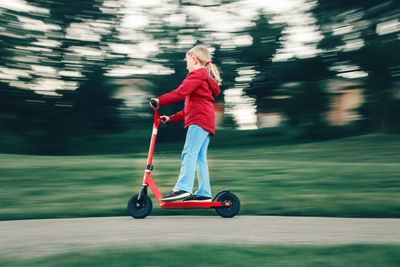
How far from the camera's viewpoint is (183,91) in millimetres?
4590

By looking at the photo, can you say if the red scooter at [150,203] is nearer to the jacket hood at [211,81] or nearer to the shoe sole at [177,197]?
the shoe sole at [177,197]

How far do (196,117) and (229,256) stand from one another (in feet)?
6.35

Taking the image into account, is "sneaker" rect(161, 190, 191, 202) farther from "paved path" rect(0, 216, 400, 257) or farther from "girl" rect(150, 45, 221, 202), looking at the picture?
"paved path" rect(0, 216, 400, 257)

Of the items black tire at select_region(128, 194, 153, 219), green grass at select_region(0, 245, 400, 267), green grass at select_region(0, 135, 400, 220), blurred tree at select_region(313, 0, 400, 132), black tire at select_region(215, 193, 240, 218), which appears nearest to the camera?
green grass at select_region(0, 245, 400, 267)

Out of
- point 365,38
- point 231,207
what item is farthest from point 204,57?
point 365,38

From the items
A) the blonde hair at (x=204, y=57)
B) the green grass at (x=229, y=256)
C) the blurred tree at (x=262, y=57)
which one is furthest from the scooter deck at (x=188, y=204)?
the blurred tree at (x=262, y=57)

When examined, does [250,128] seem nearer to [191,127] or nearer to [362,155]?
[362,155]

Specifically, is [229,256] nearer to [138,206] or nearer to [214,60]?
[138,206]

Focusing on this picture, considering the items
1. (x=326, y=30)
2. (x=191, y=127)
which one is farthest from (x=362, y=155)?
(x=191, y=127)

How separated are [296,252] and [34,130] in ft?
62.6

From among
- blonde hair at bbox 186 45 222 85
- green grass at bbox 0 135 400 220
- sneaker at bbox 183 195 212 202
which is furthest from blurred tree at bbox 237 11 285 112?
sneaker at bbox 183 195 212 202

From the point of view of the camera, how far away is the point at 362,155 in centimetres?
1518

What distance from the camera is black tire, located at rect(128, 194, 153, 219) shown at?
187 inches

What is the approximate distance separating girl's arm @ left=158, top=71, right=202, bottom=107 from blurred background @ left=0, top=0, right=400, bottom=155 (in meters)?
15.6
